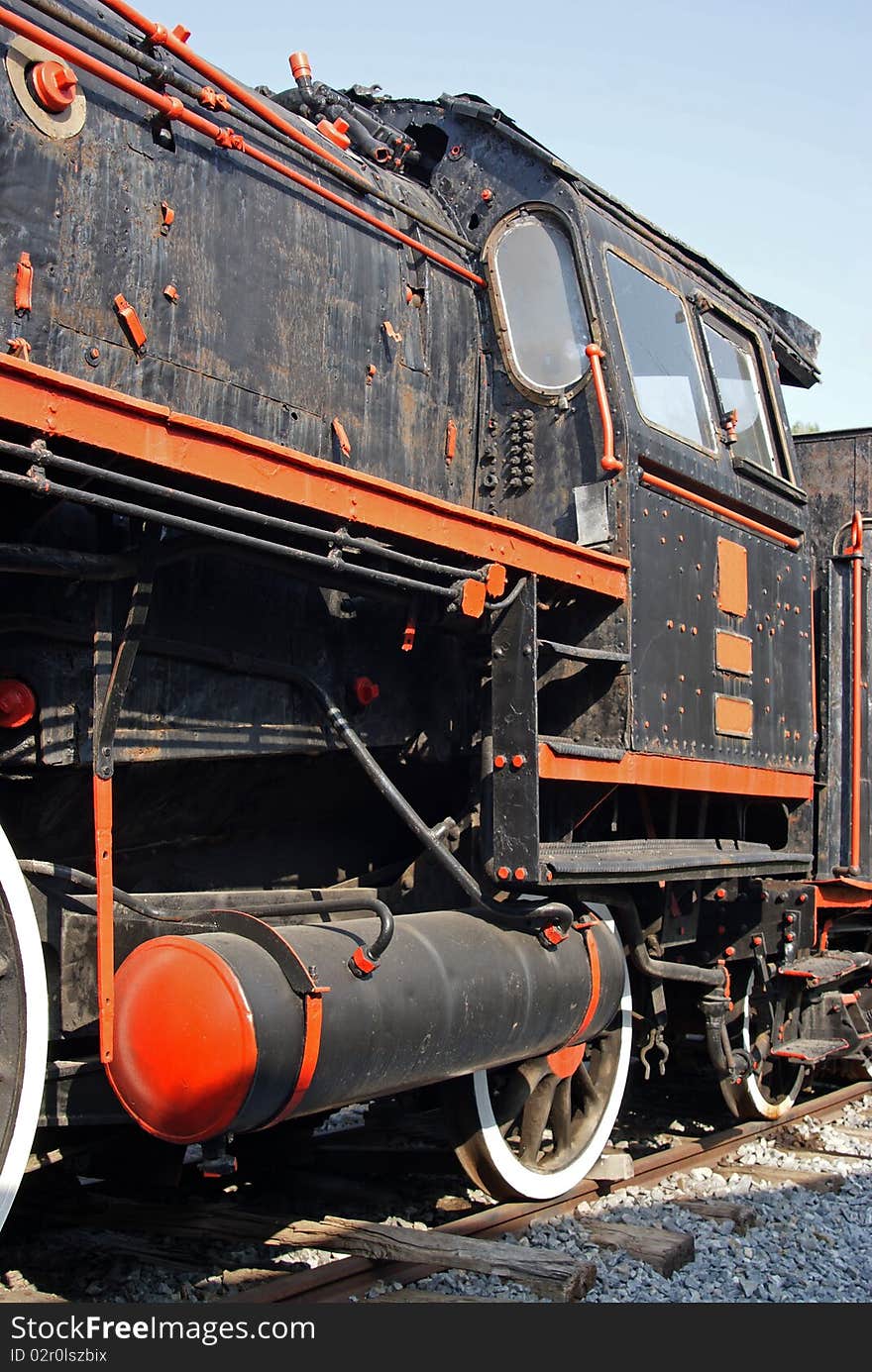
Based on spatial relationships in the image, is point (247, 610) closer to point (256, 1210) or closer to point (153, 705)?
point (153, 705)

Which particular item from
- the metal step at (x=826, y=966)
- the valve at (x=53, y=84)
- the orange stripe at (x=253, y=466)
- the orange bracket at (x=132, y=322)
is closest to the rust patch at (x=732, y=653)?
the orange stripe at (x=253, y=466)

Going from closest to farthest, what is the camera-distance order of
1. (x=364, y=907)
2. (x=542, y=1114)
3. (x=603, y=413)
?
(x=364, y=907) < (x=603, y=413) < (x=542, y=1114)

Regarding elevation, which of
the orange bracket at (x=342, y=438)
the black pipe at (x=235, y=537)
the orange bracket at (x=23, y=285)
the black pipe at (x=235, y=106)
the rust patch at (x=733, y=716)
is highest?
the black pipe at (x=235, y=106)

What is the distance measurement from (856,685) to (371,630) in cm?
337

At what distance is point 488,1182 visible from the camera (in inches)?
187

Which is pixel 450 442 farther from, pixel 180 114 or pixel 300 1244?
pixel 300 1244

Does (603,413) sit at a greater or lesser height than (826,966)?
greater

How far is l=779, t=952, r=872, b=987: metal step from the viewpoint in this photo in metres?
6.24

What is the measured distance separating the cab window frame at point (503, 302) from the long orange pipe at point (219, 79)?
0.74 meters

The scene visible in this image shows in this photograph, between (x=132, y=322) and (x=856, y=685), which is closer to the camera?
(x=132, y=322)

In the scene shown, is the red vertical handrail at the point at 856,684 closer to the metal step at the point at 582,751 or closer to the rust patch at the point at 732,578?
the rust patch at the point at 732,578

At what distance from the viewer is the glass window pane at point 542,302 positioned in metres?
5.05

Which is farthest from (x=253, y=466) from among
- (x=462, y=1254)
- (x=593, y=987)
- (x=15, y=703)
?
(x=462, y=1254)

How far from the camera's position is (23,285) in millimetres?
3496
